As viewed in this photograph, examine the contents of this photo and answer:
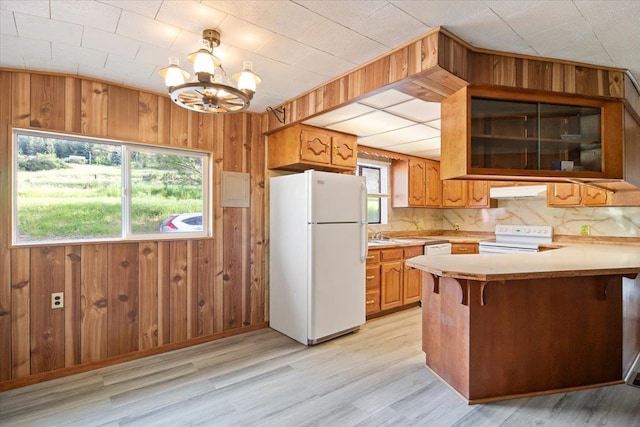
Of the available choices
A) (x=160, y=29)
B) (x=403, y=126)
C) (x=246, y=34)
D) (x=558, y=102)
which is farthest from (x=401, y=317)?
(x=160, y=29)

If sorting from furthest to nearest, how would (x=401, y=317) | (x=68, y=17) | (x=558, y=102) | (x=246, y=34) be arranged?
1. (x=401, y=317)
2. (x=558, y=102)
3. (x=246, y=34)
4. (x=68, y=17)

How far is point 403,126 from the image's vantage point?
11.6 feet

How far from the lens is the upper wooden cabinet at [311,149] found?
3406 millimetres

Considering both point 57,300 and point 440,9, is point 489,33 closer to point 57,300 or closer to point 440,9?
point 440,9

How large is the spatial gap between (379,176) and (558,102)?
9.15ft

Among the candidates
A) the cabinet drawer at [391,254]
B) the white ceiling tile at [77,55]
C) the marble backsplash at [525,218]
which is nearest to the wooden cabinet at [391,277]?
the cabinet drawer at [391,254]

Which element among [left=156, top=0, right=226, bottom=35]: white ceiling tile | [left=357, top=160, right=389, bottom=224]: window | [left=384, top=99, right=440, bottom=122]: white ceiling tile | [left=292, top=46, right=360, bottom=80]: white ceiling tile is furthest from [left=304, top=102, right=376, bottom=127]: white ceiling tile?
[left=357, top=160, right=389, bottom=224]: window

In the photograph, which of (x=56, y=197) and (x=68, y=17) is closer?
(x=68, y=17)

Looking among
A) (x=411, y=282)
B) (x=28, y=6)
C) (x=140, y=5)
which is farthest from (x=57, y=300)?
(x=411, y=282)

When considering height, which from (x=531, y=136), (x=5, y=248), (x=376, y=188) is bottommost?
(x=5, y=248)

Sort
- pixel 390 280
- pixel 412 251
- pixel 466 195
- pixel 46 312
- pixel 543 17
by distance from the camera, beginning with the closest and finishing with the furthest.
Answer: pixel 543 17, pixel 46 312, pixel 390 280, pixel 412 251, pixel 466 195

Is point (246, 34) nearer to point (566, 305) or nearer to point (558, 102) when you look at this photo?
point (558, 102)

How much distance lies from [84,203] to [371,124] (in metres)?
2.70

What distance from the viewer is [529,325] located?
2.32 meters
